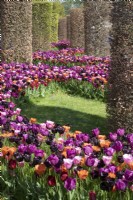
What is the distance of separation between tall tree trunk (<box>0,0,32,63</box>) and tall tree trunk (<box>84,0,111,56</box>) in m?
4.69

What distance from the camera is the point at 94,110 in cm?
891

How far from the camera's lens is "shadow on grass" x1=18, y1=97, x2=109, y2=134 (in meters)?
7.48

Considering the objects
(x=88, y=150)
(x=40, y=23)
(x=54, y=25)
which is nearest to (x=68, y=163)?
(x=88, y=150)

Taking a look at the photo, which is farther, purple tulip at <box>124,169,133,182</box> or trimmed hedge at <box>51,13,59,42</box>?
trimmed hedge at <box>51,13,59,42</box>

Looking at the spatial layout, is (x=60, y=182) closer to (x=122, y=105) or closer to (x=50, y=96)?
(x=122, y=105)

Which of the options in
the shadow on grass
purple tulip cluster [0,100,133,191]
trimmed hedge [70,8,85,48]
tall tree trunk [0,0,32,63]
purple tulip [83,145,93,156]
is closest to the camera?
purple tulip cluster [0,100,133,191]

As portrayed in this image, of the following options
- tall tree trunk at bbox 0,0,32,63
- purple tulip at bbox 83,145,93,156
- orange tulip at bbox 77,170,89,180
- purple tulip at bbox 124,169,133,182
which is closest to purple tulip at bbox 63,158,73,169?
orange tulip at bbox 77,170,89,180

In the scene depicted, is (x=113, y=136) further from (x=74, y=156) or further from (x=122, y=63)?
(x=122, y=63)

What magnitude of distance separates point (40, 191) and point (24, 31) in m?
10.1

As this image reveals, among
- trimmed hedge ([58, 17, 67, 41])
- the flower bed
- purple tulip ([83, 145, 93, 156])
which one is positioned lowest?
trimmed hedge ([58, 17, 67, 41])

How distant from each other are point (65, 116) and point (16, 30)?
19.1ft

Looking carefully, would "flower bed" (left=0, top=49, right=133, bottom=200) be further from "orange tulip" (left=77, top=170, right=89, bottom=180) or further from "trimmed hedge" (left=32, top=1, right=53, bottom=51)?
"trimmed hedge" (left=32, top=1, right=53, bottom=51)

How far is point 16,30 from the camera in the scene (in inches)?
517

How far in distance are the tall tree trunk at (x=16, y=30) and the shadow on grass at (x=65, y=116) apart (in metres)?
4.28
